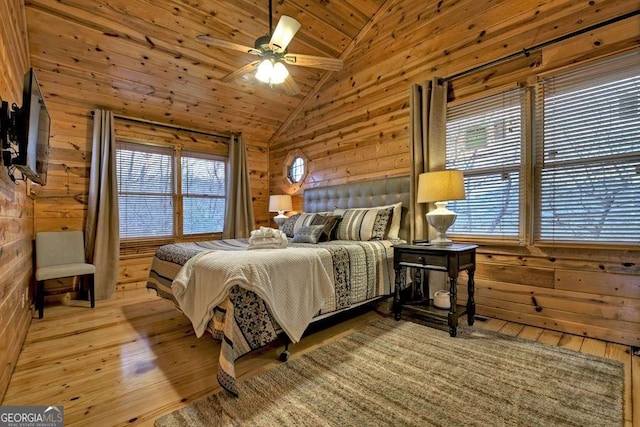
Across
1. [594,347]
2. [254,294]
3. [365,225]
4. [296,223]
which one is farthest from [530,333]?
[296,223]

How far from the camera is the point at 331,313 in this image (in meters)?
2.58

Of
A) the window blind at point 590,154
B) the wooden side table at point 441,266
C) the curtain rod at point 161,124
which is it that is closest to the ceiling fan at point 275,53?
the wooden side table at point 441,266

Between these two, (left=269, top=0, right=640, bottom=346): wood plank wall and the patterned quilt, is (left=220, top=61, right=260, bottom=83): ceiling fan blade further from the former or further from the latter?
(left=269, top=0, right=640, bottom=346): wood plank wall

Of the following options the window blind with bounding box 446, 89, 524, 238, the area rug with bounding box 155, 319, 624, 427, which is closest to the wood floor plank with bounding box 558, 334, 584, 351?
the area rug with bounding box 155, 319, 624, 427

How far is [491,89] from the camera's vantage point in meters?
3.04

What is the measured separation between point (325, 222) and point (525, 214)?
6.32 feet

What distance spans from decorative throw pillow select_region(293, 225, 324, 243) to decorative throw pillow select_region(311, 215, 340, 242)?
0.07 metres

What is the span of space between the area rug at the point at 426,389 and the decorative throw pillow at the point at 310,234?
3.69 feet

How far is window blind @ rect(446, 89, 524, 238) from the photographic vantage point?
9.55 ft

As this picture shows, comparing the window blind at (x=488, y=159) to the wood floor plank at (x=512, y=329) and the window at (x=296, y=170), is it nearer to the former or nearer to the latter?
the wood floor plank at (x=512, y=329)

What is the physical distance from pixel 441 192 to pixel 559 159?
3.38 ft

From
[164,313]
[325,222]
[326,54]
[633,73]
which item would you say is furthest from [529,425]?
[326,54]

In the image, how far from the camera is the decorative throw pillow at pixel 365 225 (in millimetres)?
3349

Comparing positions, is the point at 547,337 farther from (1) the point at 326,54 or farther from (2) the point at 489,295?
(1) the point at 326,54
